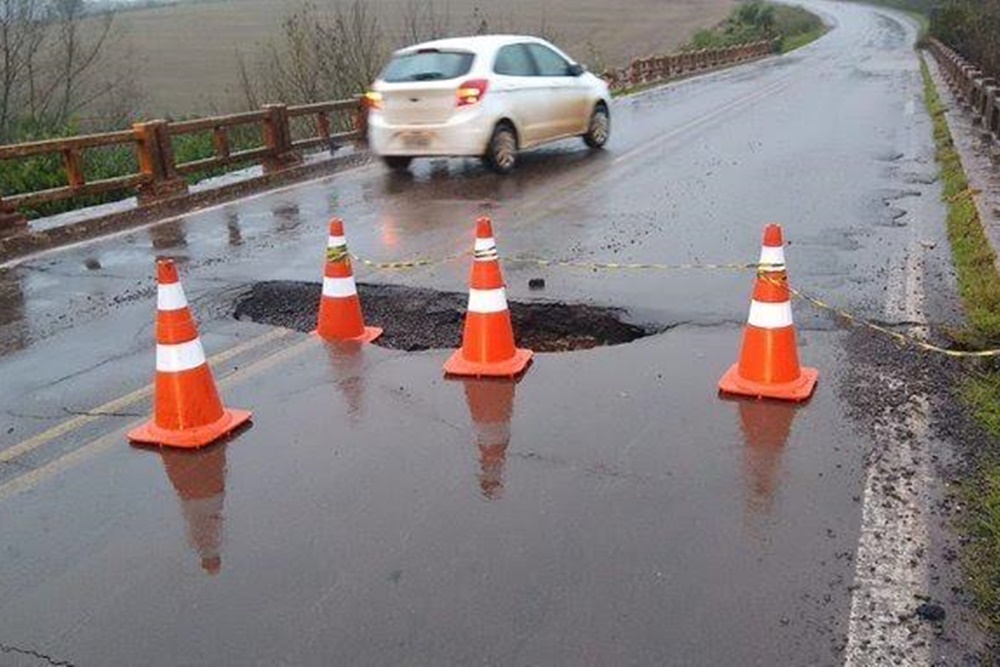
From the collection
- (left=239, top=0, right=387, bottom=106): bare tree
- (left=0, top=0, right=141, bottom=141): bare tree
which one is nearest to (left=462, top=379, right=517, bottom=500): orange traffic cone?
(left=0, top=0, right=141, bottom=141): bare tree

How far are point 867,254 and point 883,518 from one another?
15.3 ft

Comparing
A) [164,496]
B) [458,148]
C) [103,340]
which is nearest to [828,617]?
[164,496]

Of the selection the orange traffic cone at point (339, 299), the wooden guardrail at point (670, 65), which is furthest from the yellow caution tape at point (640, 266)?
the wooden guardrail at point (670, 65)

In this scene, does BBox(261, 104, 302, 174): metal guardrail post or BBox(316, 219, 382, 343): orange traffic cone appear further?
BBox(261, 104, 302, 174): metal guardrail post

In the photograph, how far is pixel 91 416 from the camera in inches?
209

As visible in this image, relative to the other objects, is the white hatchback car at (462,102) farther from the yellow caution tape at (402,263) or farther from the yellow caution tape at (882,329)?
the yellow caution tape at (882,329)

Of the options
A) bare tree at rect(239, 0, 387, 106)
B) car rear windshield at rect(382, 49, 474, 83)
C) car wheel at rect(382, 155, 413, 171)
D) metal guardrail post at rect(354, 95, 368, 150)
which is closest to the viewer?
car rear windshield at rect(382, 49, 474, 83)

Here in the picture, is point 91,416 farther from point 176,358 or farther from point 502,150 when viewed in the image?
point 502,150

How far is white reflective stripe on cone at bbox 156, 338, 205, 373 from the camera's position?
4.99 metres

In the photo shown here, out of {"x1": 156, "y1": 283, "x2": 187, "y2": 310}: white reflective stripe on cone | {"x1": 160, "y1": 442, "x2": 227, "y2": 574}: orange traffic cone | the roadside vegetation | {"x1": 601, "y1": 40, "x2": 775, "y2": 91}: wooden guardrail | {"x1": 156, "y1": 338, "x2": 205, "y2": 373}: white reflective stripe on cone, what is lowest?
the roadside vegetation

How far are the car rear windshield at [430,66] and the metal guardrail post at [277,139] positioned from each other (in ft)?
7.55

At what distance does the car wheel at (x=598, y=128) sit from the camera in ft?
50.3

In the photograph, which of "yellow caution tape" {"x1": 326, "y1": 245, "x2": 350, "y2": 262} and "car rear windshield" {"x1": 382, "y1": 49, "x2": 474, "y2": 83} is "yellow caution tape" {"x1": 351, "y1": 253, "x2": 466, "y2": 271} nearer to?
"yellow caution tape" {"x1": 326, "y1": 245, "x2": 350, "y2": 262}

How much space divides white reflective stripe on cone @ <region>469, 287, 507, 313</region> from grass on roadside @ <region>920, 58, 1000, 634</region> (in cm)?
251
